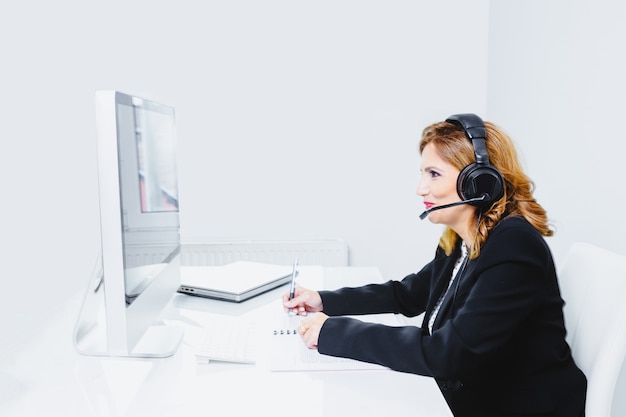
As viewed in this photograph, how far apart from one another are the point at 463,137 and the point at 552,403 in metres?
0.53

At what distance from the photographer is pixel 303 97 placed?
2.24 metres

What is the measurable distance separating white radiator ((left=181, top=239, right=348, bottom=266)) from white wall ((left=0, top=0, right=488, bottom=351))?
0.19 feet

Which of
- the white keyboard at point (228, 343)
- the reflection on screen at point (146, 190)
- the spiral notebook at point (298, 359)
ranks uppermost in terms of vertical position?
the reflection on screen at point (146, 190)

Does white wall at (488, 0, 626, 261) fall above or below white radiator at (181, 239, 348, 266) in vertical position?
above

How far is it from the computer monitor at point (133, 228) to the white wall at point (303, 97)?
0.99 m

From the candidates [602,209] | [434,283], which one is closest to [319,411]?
[434,283]

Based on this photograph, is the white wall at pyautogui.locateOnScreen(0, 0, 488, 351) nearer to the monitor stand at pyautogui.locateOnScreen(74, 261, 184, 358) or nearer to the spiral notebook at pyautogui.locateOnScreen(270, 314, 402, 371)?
the monitor stand at pyautogui.locateOnScreen(74, 261, 184, 358)

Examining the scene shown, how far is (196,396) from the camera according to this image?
2.71 feet

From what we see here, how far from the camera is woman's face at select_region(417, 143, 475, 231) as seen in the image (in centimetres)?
105

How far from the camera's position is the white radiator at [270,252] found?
2.26m

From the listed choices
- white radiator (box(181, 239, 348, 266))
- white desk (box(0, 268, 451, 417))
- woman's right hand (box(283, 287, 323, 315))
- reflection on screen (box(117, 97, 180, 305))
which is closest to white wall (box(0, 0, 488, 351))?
white radiator (box(181, 239, 348, 266))

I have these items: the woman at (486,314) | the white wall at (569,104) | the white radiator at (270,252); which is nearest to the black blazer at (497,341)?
the woman at (486,314)

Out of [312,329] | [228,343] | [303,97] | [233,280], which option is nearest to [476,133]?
[312,329]

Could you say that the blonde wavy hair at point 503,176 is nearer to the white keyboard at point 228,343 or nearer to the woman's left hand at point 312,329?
the woman's left hand at point 312,329
